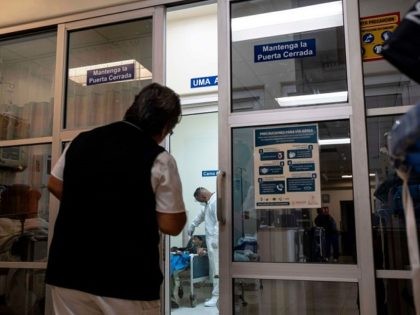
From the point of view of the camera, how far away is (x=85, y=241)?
A: 157 centimetres

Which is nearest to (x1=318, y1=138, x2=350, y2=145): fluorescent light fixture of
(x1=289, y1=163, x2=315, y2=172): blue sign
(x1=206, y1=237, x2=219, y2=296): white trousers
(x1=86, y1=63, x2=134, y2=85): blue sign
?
(x1=289, y1=163, x2=315, y2=172): blue sign

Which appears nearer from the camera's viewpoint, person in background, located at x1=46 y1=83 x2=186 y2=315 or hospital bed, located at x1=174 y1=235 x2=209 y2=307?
person in background, located at x1=46 y1=83 x2=186 y2=315

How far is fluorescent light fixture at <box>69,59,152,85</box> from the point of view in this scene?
9.46 ft

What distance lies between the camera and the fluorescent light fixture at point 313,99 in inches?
93.5

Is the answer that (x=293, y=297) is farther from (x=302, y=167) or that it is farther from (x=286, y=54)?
(x=286, y=54)

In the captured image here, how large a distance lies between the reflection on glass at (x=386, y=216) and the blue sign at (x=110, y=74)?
66.3 inches

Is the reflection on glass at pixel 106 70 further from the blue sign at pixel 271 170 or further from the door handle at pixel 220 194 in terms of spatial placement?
the blue sign at pixel 271 170

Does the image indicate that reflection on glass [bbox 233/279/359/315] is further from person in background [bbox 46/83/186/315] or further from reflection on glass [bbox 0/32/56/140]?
reflection on glass [bbox 0/32/56/140]

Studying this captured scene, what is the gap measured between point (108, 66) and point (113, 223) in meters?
1.74

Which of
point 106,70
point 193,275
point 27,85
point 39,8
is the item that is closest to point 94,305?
point 106,70

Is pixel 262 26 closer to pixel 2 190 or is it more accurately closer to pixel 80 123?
pixel 80 123

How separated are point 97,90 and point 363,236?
2.00m

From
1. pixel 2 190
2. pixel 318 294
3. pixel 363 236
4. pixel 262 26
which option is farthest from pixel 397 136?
pixel 2 190

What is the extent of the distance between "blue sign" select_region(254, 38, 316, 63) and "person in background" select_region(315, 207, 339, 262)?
0.91 m
